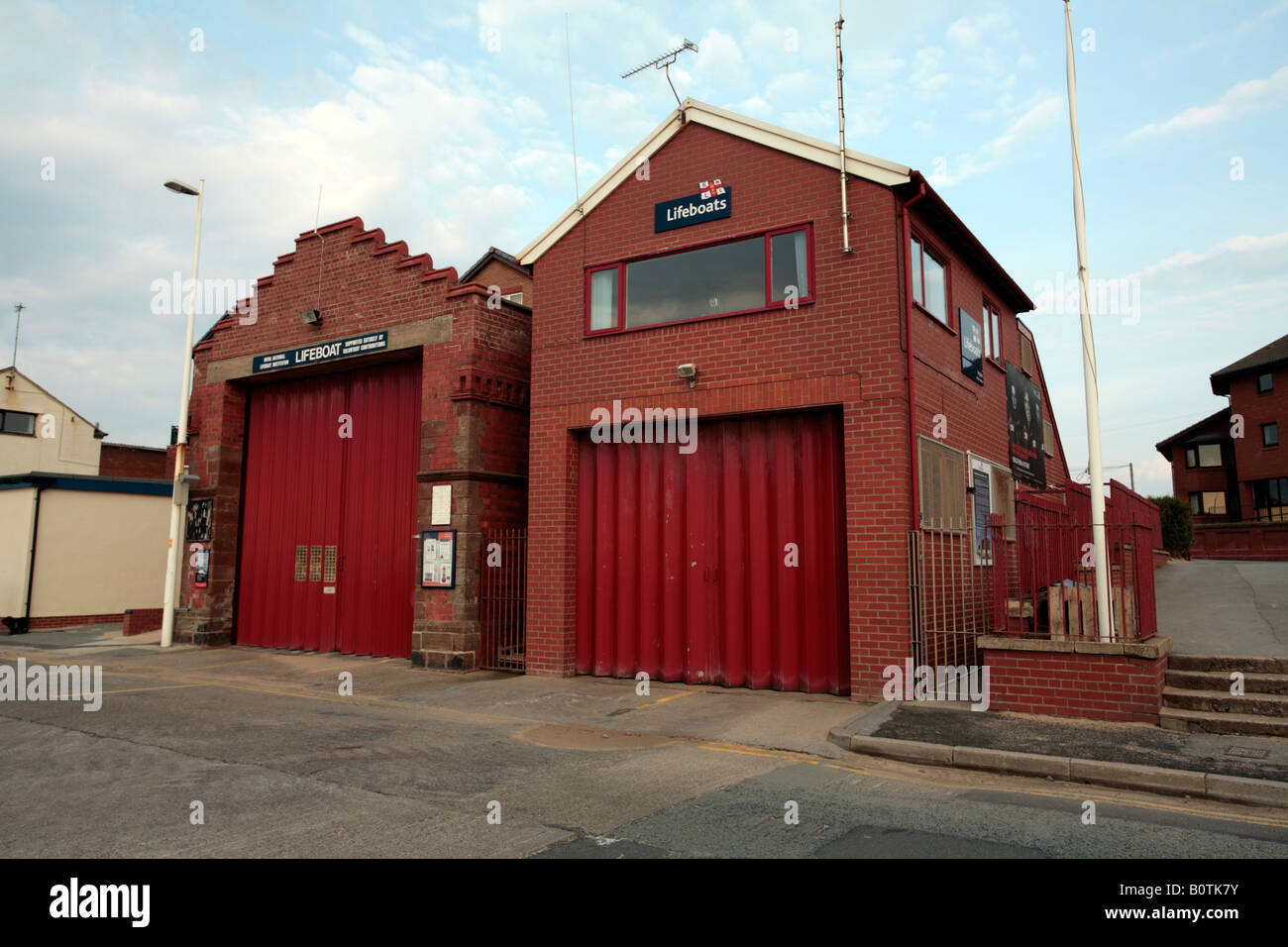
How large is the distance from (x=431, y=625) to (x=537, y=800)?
758 centimetres

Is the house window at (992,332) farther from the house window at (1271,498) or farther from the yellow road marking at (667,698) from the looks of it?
the house window at (1271,498)

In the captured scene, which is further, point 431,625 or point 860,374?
point 431,625

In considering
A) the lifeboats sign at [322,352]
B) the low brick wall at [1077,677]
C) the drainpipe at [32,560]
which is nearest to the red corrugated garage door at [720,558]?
the low brick wall at [1077,677]

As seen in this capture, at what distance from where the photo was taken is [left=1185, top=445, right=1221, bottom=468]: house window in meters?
46.1

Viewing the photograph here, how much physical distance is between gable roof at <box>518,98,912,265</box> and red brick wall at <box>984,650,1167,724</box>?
5.84 metres

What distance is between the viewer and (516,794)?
19.8ft

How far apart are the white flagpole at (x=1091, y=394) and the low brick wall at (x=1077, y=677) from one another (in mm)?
316

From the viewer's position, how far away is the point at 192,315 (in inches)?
659

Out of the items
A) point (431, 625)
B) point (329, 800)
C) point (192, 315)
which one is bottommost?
point (329, 800)

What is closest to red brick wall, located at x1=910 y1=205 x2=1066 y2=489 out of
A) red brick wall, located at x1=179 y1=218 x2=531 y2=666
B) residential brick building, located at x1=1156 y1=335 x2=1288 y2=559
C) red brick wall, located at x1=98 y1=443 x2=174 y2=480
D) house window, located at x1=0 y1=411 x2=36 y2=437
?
red brick wall, located at x1=179 y1=218 x2=531 y2=666

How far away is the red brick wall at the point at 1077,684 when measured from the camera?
781cm

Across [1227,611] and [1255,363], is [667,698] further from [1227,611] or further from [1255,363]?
[1255,363]
